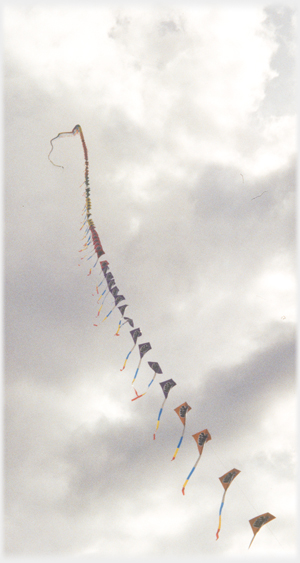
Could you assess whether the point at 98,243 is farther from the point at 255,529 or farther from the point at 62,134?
the point at 255,529

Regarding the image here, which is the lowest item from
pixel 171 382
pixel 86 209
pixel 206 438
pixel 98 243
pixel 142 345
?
pixel 206 438

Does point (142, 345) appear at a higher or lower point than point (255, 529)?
higher

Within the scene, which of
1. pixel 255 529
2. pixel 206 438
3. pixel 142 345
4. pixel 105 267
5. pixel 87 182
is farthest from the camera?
pixel 87 182

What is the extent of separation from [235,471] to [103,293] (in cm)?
4570

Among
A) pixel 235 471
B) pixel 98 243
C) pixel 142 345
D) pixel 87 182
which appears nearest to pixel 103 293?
pixel 98 243

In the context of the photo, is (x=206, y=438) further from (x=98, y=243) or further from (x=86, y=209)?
(x=86, y=209)

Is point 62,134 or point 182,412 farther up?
point 62,134

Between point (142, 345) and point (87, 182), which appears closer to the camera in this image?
point (142, 345)

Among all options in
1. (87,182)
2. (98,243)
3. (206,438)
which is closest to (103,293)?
(98,243)

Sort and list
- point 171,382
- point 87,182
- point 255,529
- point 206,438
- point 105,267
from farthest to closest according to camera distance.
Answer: point 87,182, point 105,267, point 171,382, point 206,438, point 255,529

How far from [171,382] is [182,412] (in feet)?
19.8

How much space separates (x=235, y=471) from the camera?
58.0 metres

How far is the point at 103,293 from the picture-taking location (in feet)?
292

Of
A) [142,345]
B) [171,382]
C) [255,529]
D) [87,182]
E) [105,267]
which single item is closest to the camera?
[255,529]
